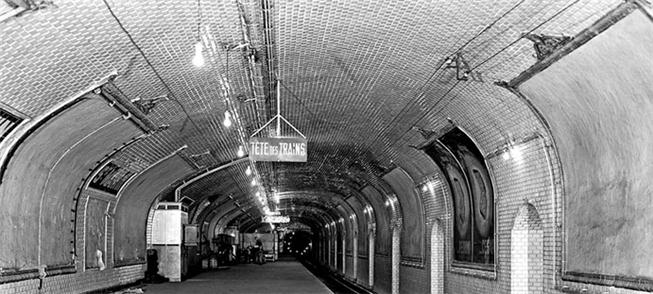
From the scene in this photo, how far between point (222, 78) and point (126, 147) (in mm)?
3569

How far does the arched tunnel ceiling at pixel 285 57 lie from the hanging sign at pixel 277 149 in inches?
41.2

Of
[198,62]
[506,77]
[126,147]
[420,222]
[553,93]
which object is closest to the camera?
[198,62]

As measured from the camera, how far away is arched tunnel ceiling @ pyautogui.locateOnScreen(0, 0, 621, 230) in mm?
9477

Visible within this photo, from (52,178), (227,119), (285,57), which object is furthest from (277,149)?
(52,178)

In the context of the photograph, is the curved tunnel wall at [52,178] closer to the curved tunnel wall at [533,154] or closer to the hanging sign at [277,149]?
the curved tunnel wall at [533,154]

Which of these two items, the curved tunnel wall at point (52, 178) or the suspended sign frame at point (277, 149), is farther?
the suspended sign frame at point (277, 149)

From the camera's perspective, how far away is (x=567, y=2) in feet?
28.7

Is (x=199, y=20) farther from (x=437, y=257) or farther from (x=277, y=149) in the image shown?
(x=437, y=257)

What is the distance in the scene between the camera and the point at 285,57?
13.0 meters

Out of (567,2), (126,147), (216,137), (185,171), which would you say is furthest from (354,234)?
Result: (567,2)

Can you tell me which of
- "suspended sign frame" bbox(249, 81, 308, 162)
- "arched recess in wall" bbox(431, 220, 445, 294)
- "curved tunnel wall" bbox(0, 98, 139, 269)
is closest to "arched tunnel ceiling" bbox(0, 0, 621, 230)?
"curved tunnel wall" bbox(0, 98, 139, 269)

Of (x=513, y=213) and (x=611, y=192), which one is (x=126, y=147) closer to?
(x=513, y=213)

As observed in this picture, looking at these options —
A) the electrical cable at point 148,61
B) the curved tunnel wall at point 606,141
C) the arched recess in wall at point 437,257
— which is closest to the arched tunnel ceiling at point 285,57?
the electrical cable at point 148,61

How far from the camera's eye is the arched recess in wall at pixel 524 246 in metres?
13.6
